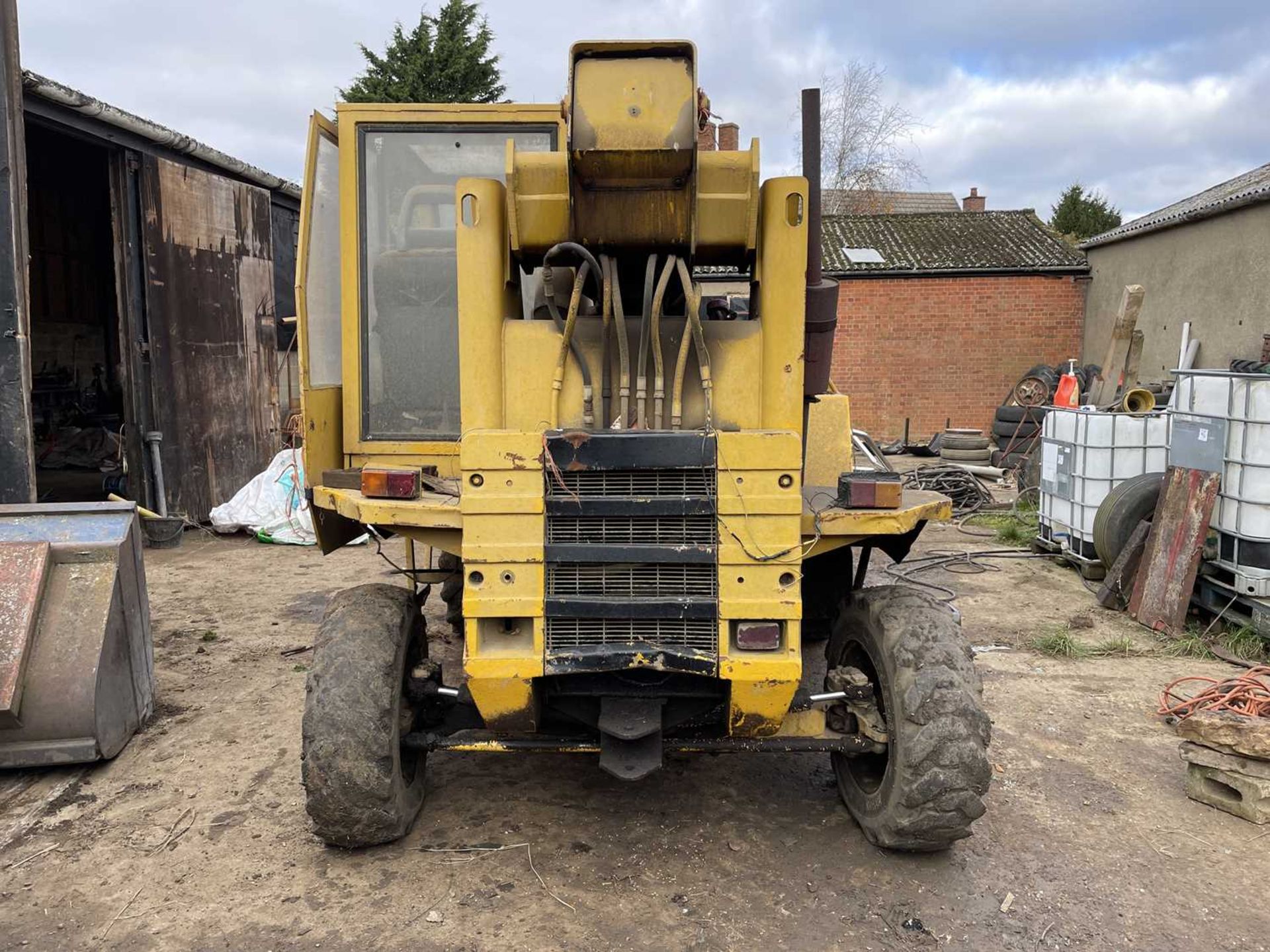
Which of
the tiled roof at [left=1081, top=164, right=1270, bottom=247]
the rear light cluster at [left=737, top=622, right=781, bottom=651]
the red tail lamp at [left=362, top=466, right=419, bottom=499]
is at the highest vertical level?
the tiled roof at [left=1081, top=164, right=1270, bottom=247]

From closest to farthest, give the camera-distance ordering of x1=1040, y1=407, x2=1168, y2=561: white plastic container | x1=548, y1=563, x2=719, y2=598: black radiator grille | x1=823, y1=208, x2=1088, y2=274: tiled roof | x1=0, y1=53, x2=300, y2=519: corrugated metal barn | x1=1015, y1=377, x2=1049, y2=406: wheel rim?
x1=548, y1=563, x2=719, y2=598: black radiator grille → x1=1040, y1=407, x2=1168, y2=561: white plastic container → x1=0, y1=53, x2=300, y2=519: corrugated metal barn → x1=1015, y1=377, x2=1049, y2=406: wheel rim → x1=823, y1=208, x2=1088, y2=274: tiled roof

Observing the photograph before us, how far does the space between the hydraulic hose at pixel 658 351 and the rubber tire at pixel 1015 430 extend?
498 inches

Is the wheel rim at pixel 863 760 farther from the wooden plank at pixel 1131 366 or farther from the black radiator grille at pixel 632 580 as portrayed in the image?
the wooden plank at pixel 1131 366

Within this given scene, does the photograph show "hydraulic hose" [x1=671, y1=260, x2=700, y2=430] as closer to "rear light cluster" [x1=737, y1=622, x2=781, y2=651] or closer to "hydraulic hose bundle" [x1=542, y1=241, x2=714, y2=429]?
"hydraulic hose bundle" [x1=542, y1=241, x2=714, y2=429]

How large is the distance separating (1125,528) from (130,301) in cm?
923

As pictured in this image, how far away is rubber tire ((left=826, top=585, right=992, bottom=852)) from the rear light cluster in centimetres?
52

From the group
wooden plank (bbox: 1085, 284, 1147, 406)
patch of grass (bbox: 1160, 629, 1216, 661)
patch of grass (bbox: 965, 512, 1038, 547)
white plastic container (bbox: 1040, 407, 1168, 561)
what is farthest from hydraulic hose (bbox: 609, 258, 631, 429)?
wooden plank (bbox: 1085, 284, 1147, 406)

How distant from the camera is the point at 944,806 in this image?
328 cm

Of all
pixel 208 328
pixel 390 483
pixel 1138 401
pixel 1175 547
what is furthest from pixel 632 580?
pixel 208 328

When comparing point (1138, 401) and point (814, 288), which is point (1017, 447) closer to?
point (1138, 401)

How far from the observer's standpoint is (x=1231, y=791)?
4.06 meters

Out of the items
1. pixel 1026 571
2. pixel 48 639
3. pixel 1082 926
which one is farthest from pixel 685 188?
pixel 1026 571

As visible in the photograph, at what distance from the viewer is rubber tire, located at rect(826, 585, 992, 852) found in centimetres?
326

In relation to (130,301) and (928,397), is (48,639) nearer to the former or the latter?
(130,301)
